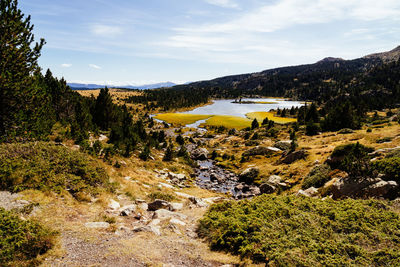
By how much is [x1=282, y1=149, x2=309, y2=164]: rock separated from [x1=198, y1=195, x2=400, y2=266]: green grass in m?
22.1

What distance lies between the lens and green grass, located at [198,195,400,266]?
8.01 meters

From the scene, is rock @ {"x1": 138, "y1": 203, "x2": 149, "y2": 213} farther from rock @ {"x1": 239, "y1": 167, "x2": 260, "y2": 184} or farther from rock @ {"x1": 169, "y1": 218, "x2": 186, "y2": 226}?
rock @ {"x1": 239, "y1": 167, "x2": 260, "y2": 184}

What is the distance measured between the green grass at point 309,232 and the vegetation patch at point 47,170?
9880 mm

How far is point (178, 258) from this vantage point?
9.10m

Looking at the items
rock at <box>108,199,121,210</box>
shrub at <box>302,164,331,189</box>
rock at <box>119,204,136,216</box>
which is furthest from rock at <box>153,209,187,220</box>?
shrub at <box>302,164,331,189</box>

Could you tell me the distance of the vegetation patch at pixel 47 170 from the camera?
1230cm

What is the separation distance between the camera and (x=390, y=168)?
46.5 feet

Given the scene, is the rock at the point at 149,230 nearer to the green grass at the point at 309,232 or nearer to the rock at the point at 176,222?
the rock at the point at 176,222

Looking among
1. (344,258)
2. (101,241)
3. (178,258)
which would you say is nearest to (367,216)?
(344,258)

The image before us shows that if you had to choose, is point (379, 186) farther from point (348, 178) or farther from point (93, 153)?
point (93, 153)

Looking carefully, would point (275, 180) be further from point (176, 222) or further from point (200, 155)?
point (200, 155)

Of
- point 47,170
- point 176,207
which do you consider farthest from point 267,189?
point 47,170

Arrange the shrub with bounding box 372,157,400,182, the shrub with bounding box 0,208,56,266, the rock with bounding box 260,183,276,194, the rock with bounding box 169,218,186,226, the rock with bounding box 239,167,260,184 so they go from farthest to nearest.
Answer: the rock with bounding box 239,167,260,184 < the rock with bounding box 260,183,276,194 < the shrub with bounding box 372,157,400,182 < the rock with bounding box 169,218,186,226 < the shrub with bounding box 0,208,56,266

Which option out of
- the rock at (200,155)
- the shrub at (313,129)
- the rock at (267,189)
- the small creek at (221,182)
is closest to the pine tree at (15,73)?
the small creek at (221,182)
